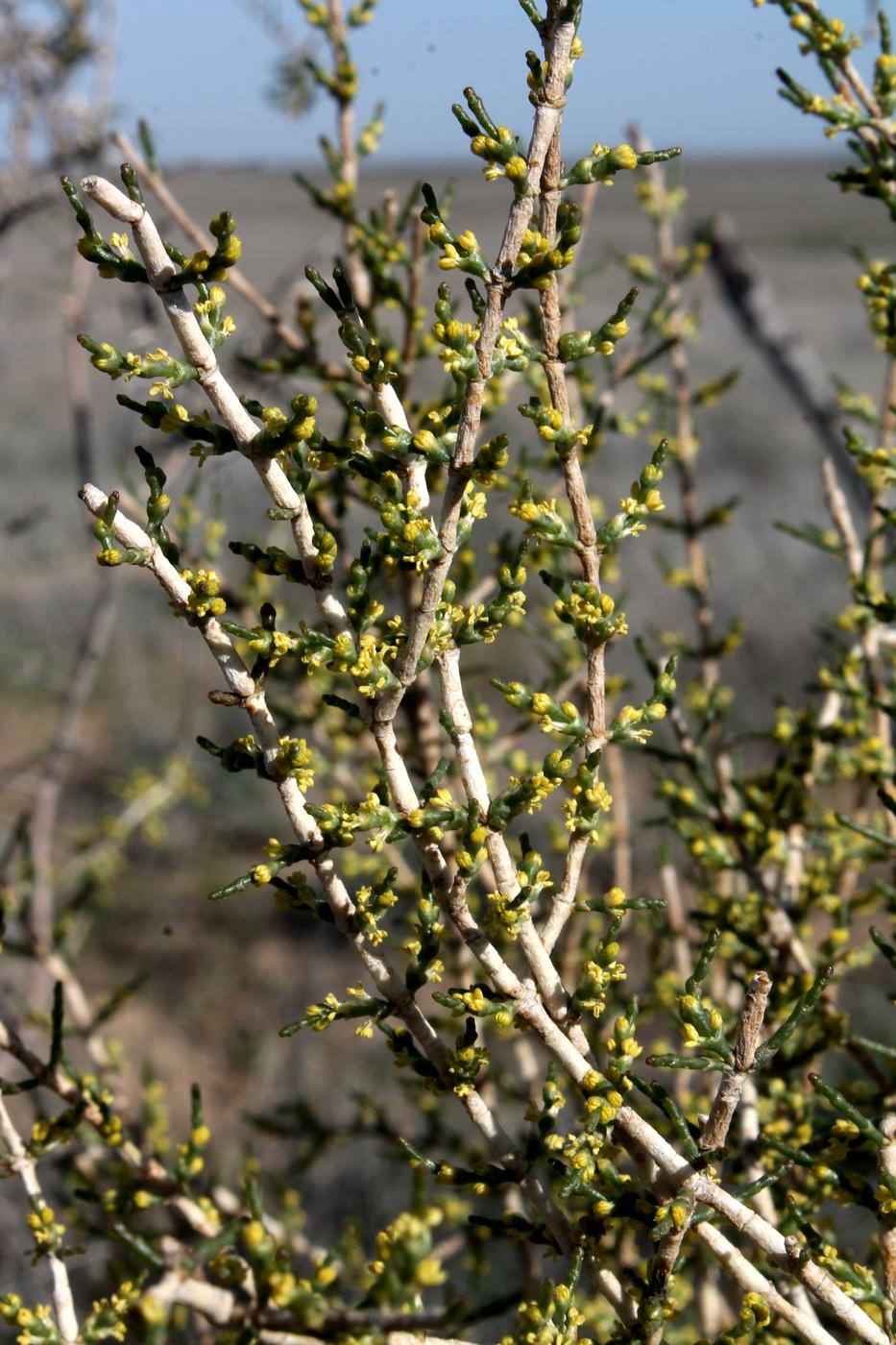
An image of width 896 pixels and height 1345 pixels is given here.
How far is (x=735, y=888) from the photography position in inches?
107

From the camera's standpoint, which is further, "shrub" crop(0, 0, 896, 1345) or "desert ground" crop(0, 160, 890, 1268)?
"desert ground" crop(0, 160, 890, 1268)

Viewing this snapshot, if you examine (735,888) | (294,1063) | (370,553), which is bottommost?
(294,1063)

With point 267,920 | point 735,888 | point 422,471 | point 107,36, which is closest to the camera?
point 422,471

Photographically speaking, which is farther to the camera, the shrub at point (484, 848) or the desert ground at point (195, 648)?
the desert ground at point (195, 648)

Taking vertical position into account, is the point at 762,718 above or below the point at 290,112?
below

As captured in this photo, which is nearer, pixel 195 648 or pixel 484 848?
pixel 484 848

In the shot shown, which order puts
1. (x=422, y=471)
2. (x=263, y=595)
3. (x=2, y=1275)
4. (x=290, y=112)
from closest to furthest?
(x=422, y=471) < (x=263, y=595) < (x=290, y=112) < (x=2, y=1275)

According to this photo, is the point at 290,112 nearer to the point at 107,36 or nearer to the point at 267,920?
the point at 107,36

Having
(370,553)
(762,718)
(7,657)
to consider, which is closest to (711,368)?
(762,718)

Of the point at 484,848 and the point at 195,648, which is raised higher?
the point at 484,848

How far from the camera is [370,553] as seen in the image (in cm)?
140

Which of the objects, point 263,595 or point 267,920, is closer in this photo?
point 263,595

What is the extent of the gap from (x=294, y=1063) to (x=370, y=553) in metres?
7.19

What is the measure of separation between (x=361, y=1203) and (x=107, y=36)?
6.01 m
